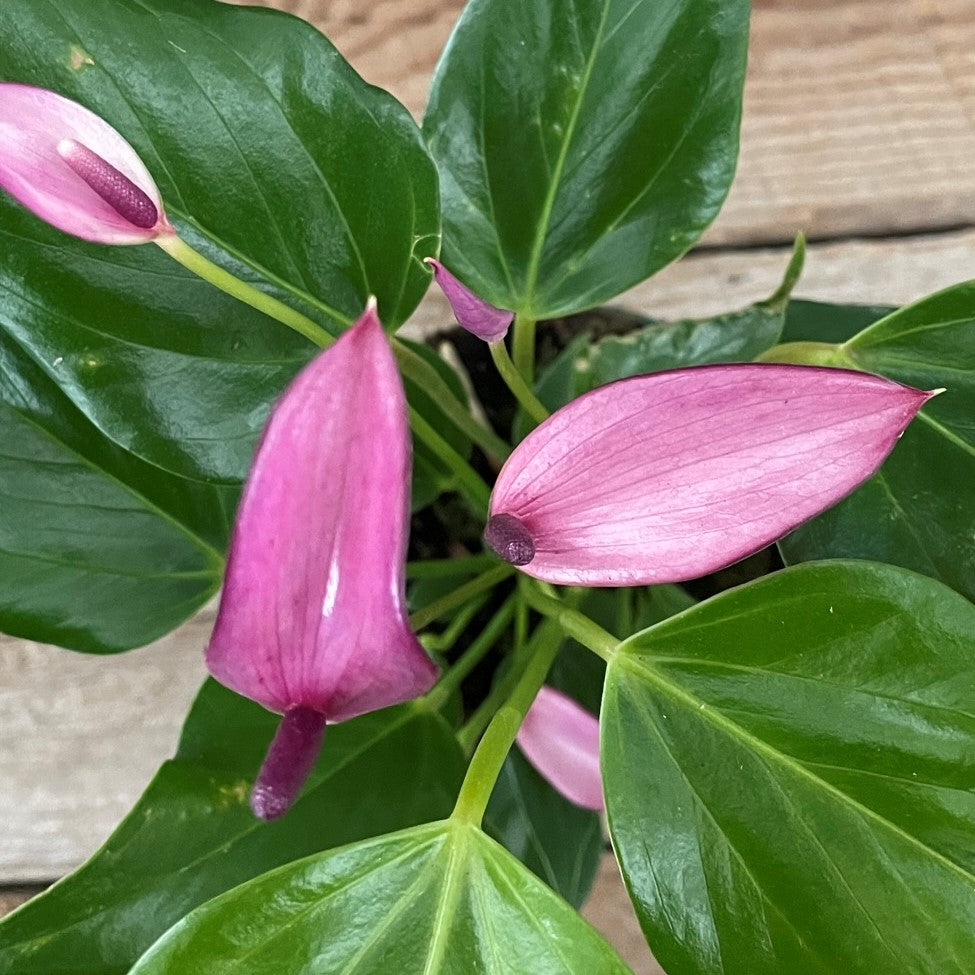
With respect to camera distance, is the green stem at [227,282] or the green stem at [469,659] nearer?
the green stem at [227,282]

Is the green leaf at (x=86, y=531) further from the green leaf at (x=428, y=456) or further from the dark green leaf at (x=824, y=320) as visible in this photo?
the dark green leaf at (x=824, y=320)

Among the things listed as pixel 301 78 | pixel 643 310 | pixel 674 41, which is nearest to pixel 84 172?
pixel 301 78

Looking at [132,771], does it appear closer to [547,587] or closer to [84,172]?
[547,587]

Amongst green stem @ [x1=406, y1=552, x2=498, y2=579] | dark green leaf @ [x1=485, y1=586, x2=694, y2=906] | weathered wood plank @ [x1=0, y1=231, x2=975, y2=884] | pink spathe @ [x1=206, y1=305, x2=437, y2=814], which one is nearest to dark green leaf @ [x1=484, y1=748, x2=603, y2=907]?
dark green leaf @ [x1=485, y1=586, x2=694, y2=906]

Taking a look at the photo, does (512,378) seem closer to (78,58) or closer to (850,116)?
(78,58)

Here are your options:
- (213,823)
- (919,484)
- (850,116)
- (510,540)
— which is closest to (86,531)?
(213,823)

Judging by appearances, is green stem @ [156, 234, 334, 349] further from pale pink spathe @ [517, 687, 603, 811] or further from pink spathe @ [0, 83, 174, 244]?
pale pink spathe @ [517, 687, 603, 811]

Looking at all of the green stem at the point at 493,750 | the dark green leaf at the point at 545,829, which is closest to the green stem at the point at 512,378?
the green stem at the point at 493,750
